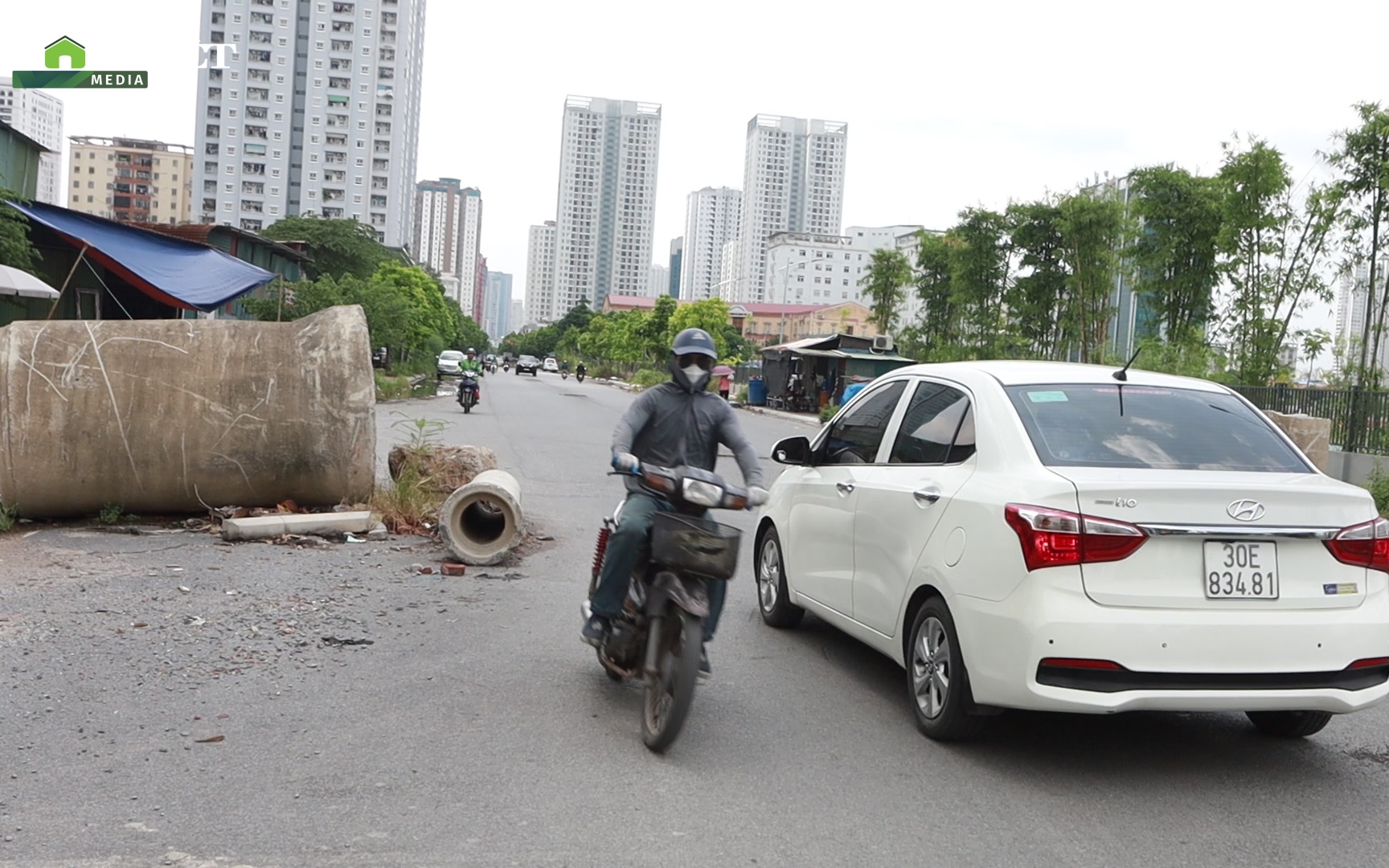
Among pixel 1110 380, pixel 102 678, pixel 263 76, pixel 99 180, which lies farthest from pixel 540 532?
pixel 99 180

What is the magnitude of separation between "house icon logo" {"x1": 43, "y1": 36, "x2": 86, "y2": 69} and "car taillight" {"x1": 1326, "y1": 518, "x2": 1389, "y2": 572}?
55.8 ft

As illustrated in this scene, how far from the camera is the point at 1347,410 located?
721 inches

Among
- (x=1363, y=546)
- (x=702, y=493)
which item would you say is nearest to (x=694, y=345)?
(x=702, y=493)

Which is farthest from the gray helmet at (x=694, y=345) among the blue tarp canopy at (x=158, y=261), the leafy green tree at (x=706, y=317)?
the leafy green tree at (x=706, y=317)

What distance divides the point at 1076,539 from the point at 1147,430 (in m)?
0.85

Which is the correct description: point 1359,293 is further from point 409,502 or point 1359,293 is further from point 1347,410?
point 409,502

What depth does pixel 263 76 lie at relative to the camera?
13175cm

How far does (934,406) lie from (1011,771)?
1760mm

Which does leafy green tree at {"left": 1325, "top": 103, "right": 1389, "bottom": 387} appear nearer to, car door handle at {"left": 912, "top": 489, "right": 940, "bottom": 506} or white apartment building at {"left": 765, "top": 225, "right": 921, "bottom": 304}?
car door handle at {"left": 912, "top": 489, "right": 940, "bottom": 506}

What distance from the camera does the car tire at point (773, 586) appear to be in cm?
725

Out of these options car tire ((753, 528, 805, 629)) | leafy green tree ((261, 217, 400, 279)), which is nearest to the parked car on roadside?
leafy green tree ((261, 217, 400, 279))

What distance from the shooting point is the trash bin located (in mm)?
49062

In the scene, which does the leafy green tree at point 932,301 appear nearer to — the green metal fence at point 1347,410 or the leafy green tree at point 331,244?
the green metal fence at point 1347,410

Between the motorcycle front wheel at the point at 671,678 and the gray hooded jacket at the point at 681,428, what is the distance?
32.9 inches
